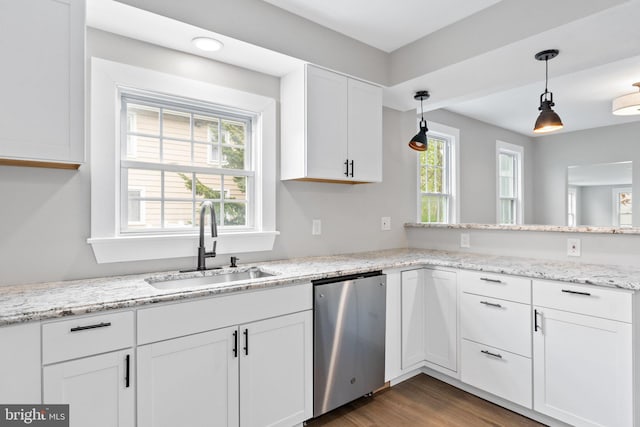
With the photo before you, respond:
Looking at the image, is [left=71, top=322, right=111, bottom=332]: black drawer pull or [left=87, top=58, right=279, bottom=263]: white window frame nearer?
[left=71, top=322, right=111, bottom=332]: black drawer pull

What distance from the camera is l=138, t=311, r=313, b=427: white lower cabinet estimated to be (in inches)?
58.8

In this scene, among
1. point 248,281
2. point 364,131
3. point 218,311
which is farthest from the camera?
point 364,131

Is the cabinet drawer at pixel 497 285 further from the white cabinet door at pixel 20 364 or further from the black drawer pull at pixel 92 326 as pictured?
the white cabinet door at pixel 20 364

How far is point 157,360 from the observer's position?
4.88 ft

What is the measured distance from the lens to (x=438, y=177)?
4.23 m

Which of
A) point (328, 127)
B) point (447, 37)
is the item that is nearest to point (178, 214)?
point (328, 127)

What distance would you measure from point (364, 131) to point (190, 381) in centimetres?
202

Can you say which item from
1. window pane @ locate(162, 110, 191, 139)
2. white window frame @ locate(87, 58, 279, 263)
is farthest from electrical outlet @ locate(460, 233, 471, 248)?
window pane @ locate(162, 110, 191, 139)

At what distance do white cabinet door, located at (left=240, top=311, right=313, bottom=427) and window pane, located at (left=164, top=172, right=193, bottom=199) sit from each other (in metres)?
1.01

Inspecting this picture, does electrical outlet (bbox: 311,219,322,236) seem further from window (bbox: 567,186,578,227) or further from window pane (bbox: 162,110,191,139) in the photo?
window (bbox: 567,186,578,227)

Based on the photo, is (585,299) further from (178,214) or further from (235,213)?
(178,214)

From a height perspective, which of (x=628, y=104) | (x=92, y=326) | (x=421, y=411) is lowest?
(x=421, y=411)

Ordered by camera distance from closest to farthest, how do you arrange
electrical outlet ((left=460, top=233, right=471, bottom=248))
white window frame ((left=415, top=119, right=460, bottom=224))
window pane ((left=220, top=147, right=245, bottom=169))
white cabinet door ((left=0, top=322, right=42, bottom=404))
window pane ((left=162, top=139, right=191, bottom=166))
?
white cabinet door ((left=0, top=322, right=42, bottom=404)) → window pane ((left=162, top=139, right=191, bottom=166)) → window pane ((left=220, top=147, right=245, bottom=169)) → electrical outlet ((left=460, top=233, right=471, bottom=248)) → white window frame ((left=415, top=119, right=460, bottom=224))

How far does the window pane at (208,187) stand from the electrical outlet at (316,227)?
766 millimetres
